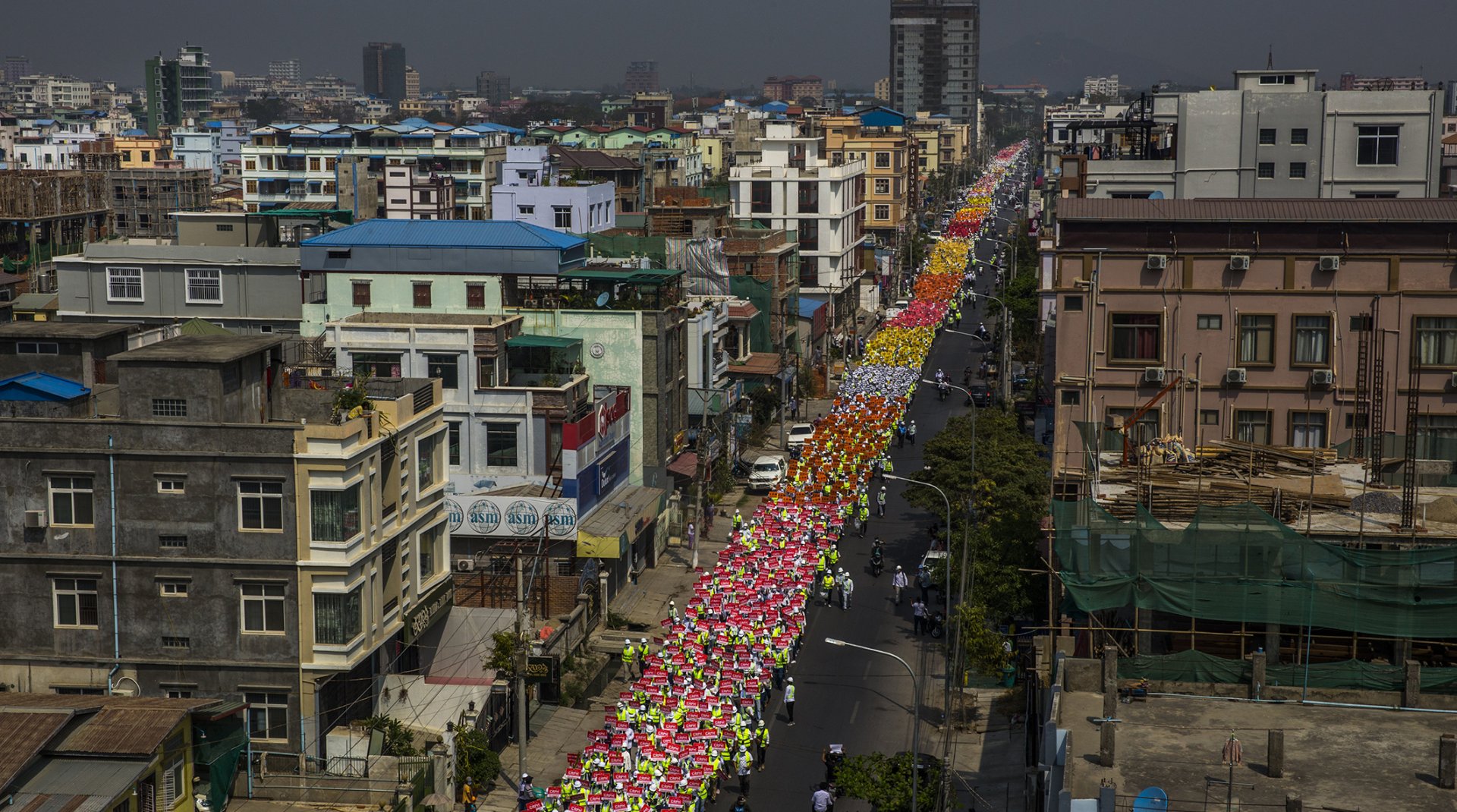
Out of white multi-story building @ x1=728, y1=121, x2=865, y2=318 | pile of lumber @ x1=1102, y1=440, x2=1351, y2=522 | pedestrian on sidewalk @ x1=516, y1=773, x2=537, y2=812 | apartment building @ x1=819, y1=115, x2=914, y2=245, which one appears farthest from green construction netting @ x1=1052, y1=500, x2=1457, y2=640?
apartment building @ x1=819, y1=115, x2=914, y2=245

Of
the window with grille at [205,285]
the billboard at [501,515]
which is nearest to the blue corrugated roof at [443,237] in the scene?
the window with grille at [205,285]

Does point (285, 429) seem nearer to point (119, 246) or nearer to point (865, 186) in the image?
point (119, 246)

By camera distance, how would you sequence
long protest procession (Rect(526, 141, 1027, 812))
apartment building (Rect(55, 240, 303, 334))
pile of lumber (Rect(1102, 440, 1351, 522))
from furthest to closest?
1. apartment building (Rect(55, 240, 303, 334))
2. long protest procession (Rect(526, 141, 1027, 812))
3. pile of lumber (Rect(1102, 440, 1351, 522))

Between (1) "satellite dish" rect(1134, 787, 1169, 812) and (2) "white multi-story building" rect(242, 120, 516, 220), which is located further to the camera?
(2) "white multi-story building" rect(242, 120, 516, 220)

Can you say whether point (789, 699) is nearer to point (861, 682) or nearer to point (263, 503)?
point (861, 682)

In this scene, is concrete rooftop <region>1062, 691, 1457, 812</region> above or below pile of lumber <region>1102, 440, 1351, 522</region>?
below

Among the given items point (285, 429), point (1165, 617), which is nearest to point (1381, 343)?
point (1165, 617)

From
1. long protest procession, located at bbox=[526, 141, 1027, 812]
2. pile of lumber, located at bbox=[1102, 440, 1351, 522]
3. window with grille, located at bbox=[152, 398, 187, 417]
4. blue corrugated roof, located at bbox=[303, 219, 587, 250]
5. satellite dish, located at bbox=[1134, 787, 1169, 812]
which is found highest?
blue corrugated roof, located at bbox=[303, 219, 587, 250]

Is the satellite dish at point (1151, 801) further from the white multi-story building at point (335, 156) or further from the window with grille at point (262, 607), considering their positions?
the white multi-story building at point (335, 156)

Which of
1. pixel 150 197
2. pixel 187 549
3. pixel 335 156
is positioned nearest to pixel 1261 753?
pixel 187 549

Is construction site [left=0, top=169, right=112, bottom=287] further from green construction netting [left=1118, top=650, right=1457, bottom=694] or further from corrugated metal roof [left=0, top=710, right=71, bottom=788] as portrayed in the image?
green construction netting [left=1118, top=650, right=1457, bottom=694]
